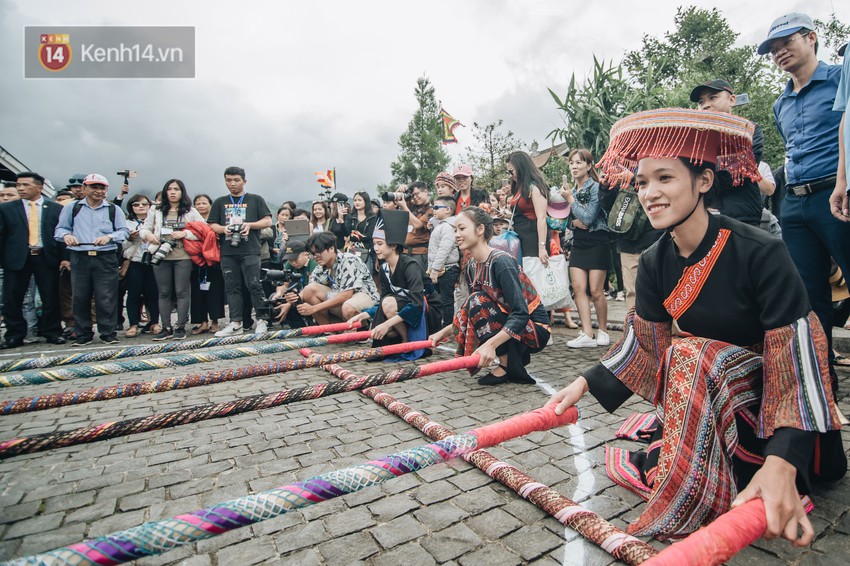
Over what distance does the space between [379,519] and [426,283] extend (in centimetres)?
435

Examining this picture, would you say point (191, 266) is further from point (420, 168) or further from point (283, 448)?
point (420, 168)

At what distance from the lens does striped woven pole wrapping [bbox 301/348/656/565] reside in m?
1.56

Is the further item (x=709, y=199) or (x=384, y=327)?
(x=384, y=327)

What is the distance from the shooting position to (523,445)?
275 cm

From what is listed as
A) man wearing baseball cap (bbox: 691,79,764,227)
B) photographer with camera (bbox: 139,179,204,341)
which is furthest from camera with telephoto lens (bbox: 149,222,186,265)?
man wearing baseball cap (bbox: 691,79,764,227)

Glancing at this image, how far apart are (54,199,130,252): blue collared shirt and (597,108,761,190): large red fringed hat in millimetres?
7018

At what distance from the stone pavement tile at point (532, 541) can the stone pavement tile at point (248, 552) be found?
3.06ft

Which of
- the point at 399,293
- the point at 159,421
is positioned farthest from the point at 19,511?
the point at 399,293

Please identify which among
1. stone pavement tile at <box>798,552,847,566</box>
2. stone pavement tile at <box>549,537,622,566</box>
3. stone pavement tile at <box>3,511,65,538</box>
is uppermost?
stone pavement tile at <box>798,552,847,566</box>

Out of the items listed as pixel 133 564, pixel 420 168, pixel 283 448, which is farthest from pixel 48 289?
pixel 420 168

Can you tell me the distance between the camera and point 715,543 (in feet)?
3.39

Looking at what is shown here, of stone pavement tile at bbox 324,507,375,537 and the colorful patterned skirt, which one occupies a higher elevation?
the colorful patterned skirt

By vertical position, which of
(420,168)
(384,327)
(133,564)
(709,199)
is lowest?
(133,564)

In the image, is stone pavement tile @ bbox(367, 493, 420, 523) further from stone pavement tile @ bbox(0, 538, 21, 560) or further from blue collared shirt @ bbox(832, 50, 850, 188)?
blue collared shirt @ bbox(832, 50, 850, 188)
